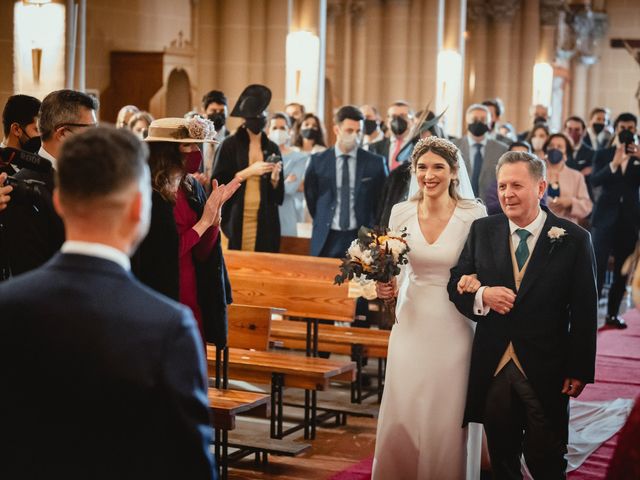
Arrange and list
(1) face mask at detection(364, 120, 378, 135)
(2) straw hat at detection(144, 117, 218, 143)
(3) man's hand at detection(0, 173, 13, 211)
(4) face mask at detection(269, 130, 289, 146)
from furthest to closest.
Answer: (1) face mask at detection(364, 120, 378, 135)
(4) face mask at detection(269, 130, 289, 146)
(2) straw hat at detection(144, 117, 218, 143)
(3) man's hand at detection(0, 173, 13, 211)

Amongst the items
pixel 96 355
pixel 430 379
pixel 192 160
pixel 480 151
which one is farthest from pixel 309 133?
pixel 96 355

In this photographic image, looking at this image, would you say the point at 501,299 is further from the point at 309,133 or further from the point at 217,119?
the point at 309,133

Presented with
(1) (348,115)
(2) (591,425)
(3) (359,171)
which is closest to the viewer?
(2) (591,425)

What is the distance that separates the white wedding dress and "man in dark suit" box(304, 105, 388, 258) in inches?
162

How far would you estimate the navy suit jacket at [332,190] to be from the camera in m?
10.1

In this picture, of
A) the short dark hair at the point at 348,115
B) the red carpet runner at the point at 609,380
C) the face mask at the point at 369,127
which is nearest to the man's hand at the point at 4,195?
the red carpet runner at the point at 609,380

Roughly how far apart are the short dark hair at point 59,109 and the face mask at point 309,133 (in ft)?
26.8

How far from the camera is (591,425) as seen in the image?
802 cm

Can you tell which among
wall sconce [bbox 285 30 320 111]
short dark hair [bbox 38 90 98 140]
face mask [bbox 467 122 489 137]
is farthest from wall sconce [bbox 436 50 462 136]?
short dark hair [bbox 38 90 98 140]

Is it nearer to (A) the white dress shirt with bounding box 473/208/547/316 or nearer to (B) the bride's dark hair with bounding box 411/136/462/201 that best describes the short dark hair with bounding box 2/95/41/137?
(B) the bride's dark hair with bounding box 411/136/462/201

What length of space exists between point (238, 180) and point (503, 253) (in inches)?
50.6

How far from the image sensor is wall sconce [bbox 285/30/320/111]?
607 inches

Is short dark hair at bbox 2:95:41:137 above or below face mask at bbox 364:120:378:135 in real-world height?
below

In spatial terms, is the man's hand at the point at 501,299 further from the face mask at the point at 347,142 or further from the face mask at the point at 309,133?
the face mask at the point at 309,133
